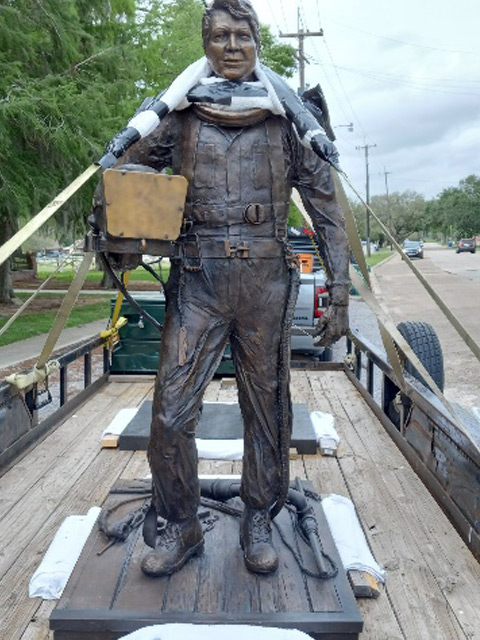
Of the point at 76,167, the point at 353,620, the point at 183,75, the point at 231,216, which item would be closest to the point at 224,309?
the point at 231,216

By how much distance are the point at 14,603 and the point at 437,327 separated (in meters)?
11.5

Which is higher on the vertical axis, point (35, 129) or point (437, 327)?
point (35, 129)

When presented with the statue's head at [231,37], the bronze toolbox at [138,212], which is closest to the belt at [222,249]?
the bronze toolbox at [138,212]

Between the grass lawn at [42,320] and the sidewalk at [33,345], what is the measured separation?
8.8 inches

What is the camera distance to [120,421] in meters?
4.75

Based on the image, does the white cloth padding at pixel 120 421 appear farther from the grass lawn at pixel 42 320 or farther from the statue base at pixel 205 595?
the grass lawn at pixel 42 320

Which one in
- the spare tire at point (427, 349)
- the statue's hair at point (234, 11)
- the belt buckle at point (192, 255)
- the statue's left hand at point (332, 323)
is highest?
the statue's hair at point (234, 11)

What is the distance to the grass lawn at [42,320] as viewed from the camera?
11.8 meters

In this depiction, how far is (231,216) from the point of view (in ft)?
8.38

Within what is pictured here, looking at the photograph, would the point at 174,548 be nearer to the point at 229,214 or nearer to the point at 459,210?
the point at 229,214

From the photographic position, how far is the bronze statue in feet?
8.38

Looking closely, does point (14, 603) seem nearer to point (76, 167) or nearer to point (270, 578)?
point (270, 578)

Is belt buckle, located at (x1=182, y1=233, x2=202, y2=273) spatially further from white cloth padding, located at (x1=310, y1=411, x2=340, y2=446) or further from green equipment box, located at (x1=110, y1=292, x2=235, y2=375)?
green equipment box, located at (x1=110, y1=292, x2=235, y2=375)

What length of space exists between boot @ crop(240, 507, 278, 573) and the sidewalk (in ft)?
22.5
